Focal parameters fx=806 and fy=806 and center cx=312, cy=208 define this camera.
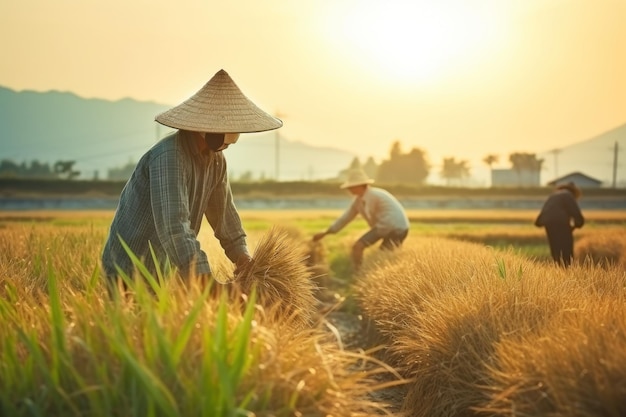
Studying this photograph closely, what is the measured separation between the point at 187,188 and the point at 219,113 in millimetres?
436

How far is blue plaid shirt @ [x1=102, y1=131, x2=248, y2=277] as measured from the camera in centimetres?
385

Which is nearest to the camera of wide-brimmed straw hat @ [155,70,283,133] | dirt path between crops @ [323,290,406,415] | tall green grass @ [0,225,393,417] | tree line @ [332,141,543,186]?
tall green grass @ [0,225,393,417]

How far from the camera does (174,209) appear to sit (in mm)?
3889

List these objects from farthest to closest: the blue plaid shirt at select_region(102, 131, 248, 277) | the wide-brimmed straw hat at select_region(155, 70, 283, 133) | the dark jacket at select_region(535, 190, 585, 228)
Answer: the dark jacket at select_region(535, 190, 585, 228) → the wide-brimmed straw hat at select_region(155, 70, 283, 133) → the blue plaid shirt at select_region(102, 131, 248, 277)

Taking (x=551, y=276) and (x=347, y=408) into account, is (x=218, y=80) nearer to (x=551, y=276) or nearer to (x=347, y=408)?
(x=347, y=408)

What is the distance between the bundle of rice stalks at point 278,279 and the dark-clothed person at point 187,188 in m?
0.10

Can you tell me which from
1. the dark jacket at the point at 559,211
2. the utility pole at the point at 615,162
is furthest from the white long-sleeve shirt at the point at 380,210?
the utility pole at the point at 615,162

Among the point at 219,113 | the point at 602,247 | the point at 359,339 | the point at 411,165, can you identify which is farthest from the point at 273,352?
the point at 411,165

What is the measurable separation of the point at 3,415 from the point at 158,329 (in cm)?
64

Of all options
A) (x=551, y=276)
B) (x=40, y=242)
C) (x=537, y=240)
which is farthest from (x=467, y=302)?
(x=537, y=240)

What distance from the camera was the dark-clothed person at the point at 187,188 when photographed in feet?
12.7

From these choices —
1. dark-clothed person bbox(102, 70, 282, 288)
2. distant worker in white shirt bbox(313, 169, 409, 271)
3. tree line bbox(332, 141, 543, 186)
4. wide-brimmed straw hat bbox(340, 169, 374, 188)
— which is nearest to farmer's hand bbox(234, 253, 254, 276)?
dark-clothed person bbox(102, 70, 282, 288)

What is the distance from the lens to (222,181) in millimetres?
4582

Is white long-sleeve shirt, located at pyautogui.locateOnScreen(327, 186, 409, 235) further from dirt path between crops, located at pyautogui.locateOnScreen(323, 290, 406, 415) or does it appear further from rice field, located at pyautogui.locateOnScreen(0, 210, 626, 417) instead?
rice field, located at pyautogui.locateOnScreen(0, 210, 626, 417)
